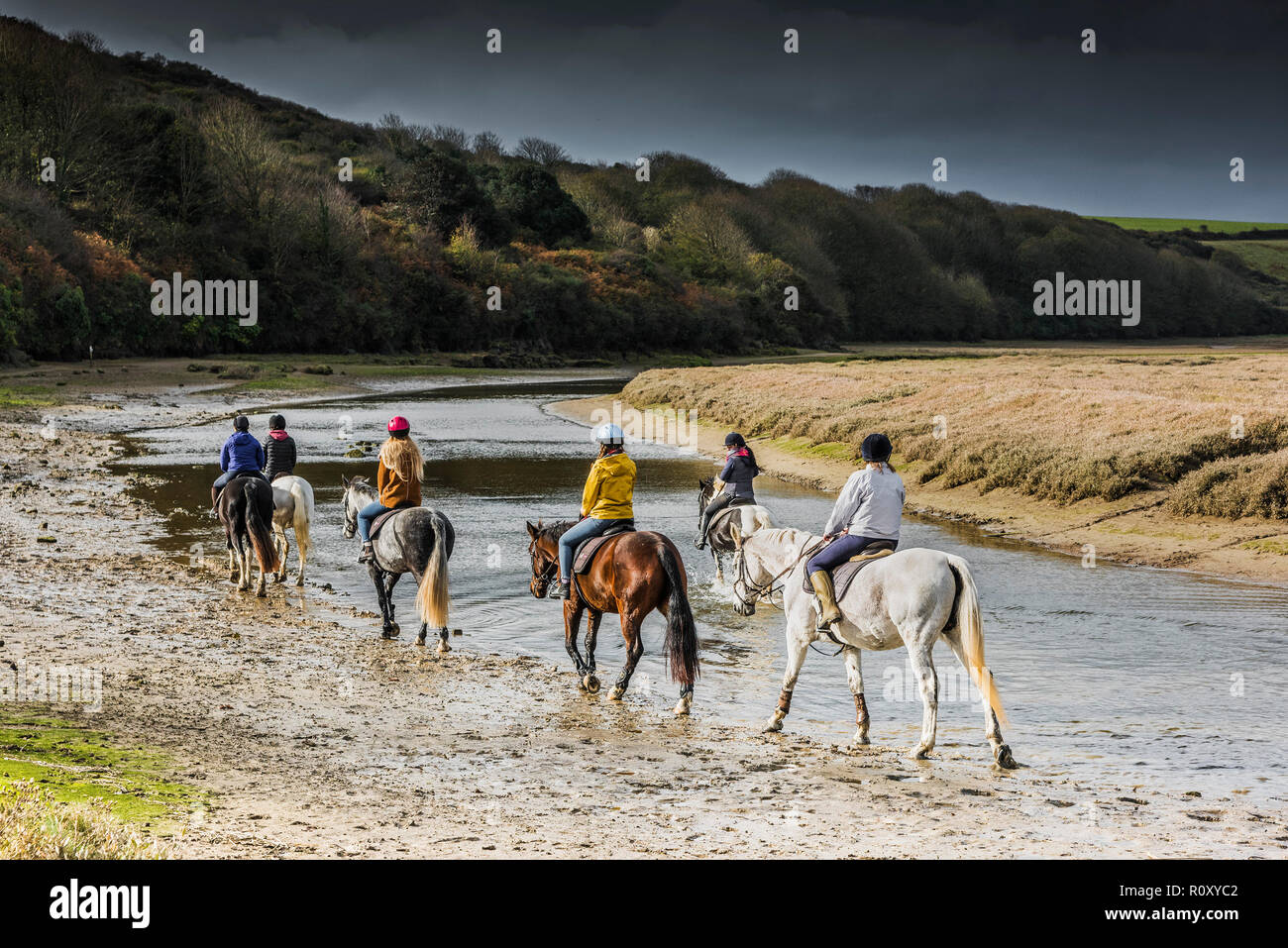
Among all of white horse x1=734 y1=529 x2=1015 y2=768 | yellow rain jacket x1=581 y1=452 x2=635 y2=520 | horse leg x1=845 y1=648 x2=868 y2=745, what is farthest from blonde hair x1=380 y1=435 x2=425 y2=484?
horse leg x1=845 y1=648 x2=868 y2=745

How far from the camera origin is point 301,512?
52.0 ft

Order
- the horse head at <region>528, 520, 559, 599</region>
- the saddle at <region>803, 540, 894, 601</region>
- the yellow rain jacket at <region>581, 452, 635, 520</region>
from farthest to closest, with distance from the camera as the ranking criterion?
the horse head at <region>528, 520, 559, 599</region>
the yellow rain jacket at <region>581, 452, 635, 520</region>
the saddle at <region>803, 540, 894, 601</region>

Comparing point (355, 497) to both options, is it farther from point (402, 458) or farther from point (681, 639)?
point (681, 639)

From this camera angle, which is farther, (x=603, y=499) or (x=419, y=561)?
(x=419, y=561)

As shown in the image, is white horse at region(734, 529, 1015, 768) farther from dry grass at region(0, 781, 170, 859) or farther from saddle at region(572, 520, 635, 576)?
dry grass at region(0, 781, 170, 859)

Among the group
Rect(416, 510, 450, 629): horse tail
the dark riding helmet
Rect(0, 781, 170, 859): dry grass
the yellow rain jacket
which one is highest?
the dark riding helmet

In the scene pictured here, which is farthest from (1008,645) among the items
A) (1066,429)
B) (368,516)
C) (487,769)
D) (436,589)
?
(1066,429)

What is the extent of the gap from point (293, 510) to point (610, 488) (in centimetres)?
646

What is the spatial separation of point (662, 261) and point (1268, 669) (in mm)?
113564

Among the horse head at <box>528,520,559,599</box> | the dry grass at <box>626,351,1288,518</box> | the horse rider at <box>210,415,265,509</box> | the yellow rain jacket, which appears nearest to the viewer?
the yellow rain jacket

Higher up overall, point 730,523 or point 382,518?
point 382,518

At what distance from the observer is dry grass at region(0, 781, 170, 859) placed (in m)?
5.58

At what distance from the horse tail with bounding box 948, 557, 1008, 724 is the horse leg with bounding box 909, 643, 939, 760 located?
0.32m

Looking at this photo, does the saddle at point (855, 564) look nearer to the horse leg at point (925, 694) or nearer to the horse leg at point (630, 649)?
the horse leg at point (925, 694)
